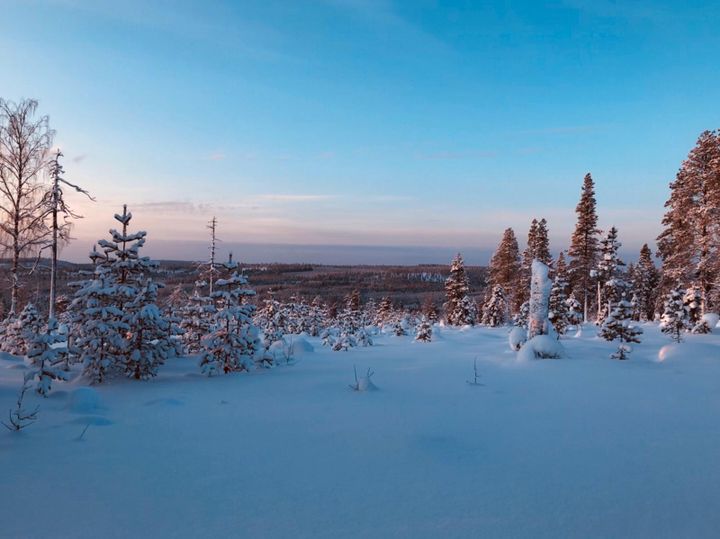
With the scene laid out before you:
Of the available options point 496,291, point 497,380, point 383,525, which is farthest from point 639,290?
point 383,525

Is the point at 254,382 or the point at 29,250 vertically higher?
the point at 29,250

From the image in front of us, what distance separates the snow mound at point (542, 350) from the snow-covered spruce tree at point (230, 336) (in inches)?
277

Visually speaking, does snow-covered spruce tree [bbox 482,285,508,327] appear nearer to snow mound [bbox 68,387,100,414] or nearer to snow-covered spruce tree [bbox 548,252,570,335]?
snow-covered spruce tree [bbox 548,252,570,335]

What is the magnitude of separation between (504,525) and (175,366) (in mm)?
10241

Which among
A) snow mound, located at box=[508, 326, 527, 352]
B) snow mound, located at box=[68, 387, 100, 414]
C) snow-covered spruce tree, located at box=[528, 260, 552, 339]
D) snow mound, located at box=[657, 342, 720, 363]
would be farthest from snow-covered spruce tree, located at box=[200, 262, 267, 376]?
snow mound, located at box=[657, 342, 720, 363]

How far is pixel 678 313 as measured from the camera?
20344mm

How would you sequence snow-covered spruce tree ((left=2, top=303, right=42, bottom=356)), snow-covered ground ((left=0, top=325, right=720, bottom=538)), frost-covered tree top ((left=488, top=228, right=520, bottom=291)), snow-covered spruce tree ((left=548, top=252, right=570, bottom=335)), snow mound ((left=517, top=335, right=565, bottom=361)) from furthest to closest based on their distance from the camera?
1. frost-covered tree top ((left=488, top=228, right=520, bottom=291))
2. snow-covered spruce tree ((left=548, top=252, right=570, bottom=335))
3. snow-covered spruce tree ((left=2, top=303, right=42, bottom=356))
4. snow mound ((left=517, top=335, right=565, bottom=361))
5. snow-covered ground ((left=0, top=325, right=720, bottom=538))

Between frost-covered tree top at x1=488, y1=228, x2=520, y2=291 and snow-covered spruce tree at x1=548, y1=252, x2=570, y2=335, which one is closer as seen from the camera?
snow-covered spruce tree at x1=548, y1=252, x2=570, y2=335

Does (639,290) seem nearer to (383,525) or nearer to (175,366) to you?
(175,366)

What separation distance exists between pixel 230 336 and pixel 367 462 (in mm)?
6489

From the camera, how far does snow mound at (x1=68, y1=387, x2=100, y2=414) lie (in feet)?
21.7

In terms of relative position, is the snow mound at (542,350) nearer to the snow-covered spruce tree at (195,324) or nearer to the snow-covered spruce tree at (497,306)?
the snow-covered spruce tree at (195,324)

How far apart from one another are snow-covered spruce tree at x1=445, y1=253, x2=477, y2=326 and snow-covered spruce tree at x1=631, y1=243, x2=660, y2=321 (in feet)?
66.3

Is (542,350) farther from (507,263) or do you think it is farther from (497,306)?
(507,263)
